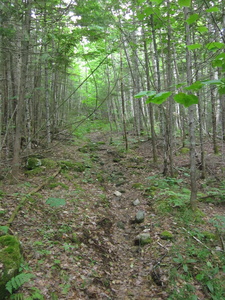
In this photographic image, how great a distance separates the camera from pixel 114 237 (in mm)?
5352

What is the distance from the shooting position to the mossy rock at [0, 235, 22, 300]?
2.83 meters

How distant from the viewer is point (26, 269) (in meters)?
3.43

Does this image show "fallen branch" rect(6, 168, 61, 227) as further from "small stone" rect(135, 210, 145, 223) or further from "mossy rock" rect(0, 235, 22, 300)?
"small stone" rect(135, 210, 145, 223)

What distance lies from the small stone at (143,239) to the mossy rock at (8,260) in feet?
9.13

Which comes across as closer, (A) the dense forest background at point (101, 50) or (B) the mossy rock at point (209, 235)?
(A) the dense forest background at point (101, 50)

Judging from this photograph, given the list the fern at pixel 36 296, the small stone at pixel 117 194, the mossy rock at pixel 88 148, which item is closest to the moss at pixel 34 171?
the small stone at pixel 117 194

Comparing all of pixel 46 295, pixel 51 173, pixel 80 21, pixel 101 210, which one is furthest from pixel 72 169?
pixel 46 295

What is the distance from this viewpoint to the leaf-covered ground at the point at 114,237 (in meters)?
3.61

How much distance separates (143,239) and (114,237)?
757 mm

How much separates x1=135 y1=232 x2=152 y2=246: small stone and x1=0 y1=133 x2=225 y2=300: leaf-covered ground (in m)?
0.06

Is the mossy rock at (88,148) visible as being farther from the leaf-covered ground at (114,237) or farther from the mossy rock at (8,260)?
the mossy rock at (8,260)

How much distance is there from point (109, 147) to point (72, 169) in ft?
19.5

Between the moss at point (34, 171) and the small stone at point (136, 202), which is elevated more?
the moss at point (34, 171)

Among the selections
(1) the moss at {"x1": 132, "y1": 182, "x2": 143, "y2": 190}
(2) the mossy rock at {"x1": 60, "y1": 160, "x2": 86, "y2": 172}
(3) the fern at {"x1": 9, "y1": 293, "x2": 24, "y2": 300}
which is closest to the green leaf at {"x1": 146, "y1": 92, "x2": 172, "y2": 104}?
(3) the fern at {"x1": 9, "y1": 293, "x2": 24, "y2": 300}
